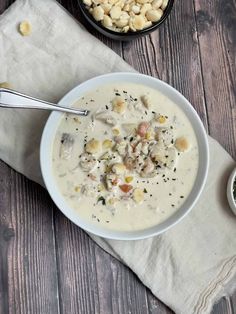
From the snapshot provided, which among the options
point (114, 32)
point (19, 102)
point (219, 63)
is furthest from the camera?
point (219, 63)

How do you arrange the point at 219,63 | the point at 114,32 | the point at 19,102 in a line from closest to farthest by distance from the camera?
the point at 19,102 → the point at 114,32 → the point at 219,63

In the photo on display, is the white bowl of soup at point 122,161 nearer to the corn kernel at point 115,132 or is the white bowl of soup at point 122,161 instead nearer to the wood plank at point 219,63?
the corn kernel at point 115,132

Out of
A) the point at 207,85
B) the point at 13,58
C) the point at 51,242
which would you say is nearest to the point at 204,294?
the point at 51,242

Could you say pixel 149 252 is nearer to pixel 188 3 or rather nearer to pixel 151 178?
pixel 151 178

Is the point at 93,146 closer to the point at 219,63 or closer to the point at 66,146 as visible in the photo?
the point at 66,146

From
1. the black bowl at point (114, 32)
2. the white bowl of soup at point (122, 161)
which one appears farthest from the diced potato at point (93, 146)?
the black bowl at point (114, 32)

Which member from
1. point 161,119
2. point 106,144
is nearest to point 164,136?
point 161,119
